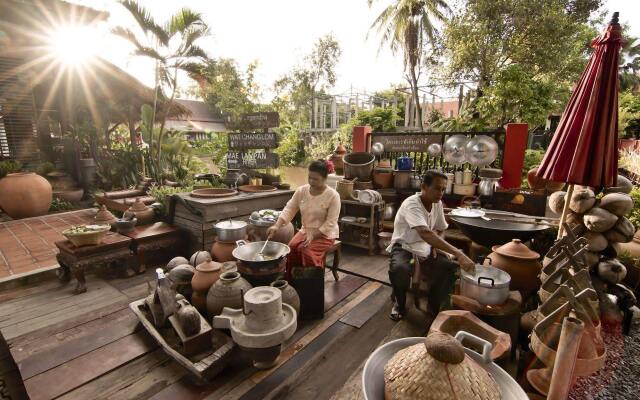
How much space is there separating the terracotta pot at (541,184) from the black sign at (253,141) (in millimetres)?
4464

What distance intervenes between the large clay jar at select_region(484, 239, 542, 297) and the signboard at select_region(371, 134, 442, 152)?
11.2ft

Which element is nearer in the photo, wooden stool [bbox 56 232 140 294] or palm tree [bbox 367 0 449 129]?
wooden stool [bbox 56 232 140 294]

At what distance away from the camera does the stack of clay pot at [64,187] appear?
27.0ft

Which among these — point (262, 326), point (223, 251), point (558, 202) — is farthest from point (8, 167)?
point (558, 202)

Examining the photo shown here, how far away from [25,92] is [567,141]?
12.3 metres

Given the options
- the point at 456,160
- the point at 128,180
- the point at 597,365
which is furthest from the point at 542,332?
the point at 128,180

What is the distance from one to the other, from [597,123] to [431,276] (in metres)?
2.02

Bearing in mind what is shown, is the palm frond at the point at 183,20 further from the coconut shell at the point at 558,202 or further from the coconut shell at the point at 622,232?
the coconut shell at the point at 622,232

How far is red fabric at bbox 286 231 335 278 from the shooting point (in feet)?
11.7

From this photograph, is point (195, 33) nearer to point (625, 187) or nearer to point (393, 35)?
point (625, 187)

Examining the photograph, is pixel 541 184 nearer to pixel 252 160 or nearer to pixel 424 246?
pixel 424 246

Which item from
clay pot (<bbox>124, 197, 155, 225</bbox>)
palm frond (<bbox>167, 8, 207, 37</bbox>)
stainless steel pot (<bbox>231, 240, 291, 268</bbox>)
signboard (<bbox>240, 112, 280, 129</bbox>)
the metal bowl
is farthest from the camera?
palm frond (<bbox>167, 8, 207, 37</bbox>)

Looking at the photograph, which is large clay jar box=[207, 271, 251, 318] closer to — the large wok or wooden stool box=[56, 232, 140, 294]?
wooden stool box=[56, 232, 140, 294]

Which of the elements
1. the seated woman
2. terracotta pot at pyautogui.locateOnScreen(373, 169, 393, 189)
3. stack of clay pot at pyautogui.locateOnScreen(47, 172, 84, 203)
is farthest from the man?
stack of clay pot at pyautogui.locateOnScreen(47, 172, 84, 203)
